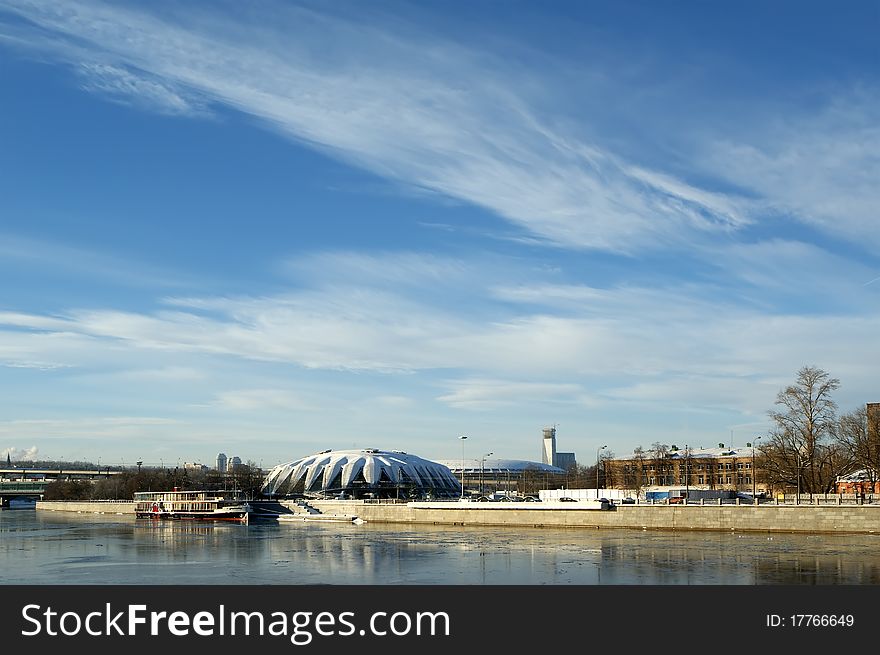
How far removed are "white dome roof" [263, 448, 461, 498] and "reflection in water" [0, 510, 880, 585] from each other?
65357 mm

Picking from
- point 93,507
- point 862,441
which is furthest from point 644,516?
point 93,507

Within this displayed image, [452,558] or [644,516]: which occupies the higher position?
[452,558]

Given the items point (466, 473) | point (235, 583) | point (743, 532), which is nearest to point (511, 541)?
point (743, 532)

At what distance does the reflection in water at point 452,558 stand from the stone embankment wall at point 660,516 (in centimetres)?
197

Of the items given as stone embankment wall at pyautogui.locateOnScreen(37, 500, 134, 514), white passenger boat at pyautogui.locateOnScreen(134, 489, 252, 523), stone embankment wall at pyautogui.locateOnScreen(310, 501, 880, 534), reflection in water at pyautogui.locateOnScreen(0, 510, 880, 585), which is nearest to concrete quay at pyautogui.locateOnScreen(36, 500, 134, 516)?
stone embankment wall at pyautogui.locateOnScreen(37, 500, 134, 514)

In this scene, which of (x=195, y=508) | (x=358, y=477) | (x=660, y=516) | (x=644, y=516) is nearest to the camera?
(x=660, y=516)

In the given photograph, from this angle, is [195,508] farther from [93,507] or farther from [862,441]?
[862,441]

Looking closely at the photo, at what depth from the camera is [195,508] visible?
10812 centimetres

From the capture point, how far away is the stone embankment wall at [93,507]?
132475 millimetres

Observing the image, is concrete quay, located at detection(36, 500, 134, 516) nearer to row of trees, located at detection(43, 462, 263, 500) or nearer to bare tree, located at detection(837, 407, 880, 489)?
row of trees, located at detection(43, 462, 263, 500)

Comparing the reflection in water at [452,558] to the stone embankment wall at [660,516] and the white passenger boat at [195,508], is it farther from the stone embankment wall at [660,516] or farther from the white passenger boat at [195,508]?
the white passenger boat at [195,508]

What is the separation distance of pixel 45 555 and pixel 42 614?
35092 mm

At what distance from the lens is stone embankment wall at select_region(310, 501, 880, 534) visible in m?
59.5

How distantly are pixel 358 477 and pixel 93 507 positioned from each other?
4114cm
